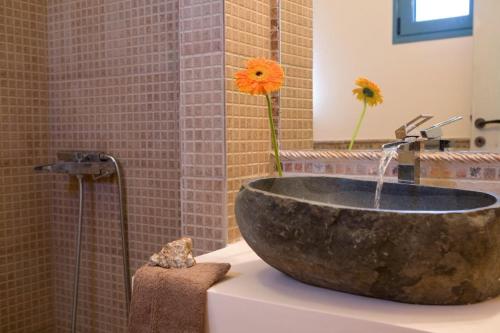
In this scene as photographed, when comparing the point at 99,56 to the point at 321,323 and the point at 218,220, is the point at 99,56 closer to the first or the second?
the point at 218,220

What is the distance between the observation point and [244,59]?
129 centimetres

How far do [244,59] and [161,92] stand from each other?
411 millimetres

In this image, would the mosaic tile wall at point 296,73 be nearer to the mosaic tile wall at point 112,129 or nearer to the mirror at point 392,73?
the mirror at point 392,73

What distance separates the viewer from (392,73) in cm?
128

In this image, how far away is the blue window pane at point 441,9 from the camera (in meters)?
1.18

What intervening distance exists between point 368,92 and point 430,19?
0.23 meters

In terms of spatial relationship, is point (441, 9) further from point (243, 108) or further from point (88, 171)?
point (88, 171)

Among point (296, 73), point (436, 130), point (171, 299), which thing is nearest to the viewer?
point (171, 299)

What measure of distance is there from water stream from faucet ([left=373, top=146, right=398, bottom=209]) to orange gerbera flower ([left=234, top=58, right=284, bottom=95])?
0.97 ft

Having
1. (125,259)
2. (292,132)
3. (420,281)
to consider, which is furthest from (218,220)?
(420,281)

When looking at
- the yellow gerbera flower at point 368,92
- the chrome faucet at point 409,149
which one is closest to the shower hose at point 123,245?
the yellow gerbera flower at point 368,92

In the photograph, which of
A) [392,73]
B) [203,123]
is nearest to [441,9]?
[392,73]

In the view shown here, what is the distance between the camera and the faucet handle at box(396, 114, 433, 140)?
111cm

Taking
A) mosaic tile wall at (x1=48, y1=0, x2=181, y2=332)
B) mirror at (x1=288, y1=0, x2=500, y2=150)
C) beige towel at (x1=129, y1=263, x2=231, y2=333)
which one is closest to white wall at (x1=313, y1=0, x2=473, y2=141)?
mirror at (x1=288, y1=0, x2=500, y2=150)
